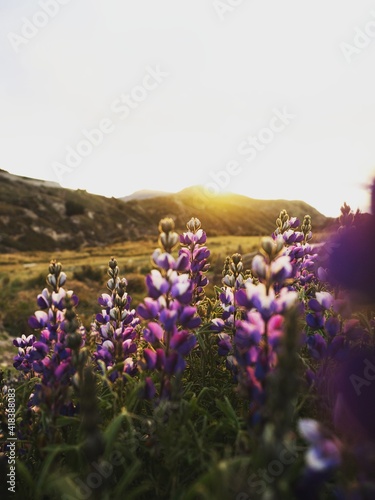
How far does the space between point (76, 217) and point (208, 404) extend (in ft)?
224

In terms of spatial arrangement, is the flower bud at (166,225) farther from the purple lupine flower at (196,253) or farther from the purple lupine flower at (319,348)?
the purple lupine flower at (196,253)

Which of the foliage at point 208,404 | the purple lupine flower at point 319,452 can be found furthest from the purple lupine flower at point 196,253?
the purple lupine flower at point 319,452

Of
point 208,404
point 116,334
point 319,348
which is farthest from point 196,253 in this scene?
point 319,348

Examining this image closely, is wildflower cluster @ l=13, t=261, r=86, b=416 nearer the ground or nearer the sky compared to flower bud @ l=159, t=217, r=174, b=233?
nearer the ground

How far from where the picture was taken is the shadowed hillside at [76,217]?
2261 inches

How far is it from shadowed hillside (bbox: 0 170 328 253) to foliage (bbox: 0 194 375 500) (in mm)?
52111

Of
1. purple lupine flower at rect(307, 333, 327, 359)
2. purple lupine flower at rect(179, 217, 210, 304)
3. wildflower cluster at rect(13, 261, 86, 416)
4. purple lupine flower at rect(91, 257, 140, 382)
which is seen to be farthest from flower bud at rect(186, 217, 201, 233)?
purple lupine flower at rect(307, 333, 327, 359)

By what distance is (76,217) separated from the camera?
68000mm

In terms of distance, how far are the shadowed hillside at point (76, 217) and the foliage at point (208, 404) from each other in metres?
52.1

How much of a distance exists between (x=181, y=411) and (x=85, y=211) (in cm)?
7221

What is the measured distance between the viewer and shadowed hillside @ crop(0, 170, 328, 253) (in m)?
57.4

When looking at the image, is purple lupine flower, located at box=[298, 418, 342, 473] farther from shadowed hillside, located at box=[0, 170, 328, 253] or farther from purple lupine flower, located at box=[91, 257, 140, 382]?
shadowed hillside, located at box=[0, 170, 328, 253]

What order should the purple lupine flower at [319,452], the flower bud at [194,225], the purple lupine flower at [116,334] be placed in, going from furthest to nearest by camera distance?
the flower bud at [194,225], the purple lupine flower at [116,334], the purple lupine flower at [319,452]

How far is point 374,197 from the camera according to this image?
178 centimetres
